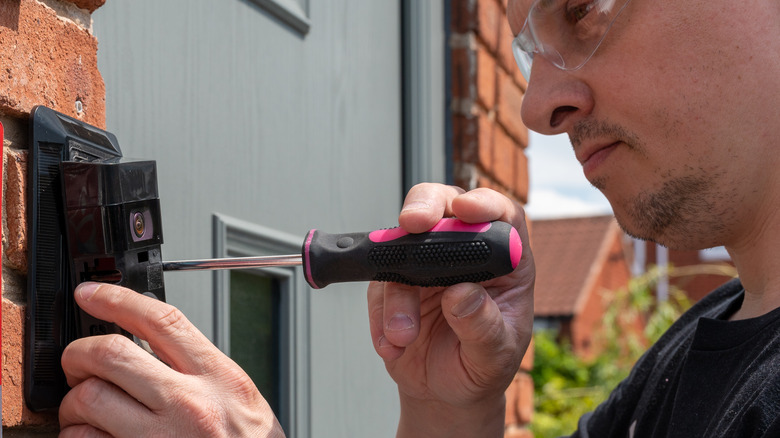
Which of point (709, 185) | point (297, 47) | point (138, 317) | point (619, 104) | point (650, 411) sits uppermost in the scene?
point (297, 47)

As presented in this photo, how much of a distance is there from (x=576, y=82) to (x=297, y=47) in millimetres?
462

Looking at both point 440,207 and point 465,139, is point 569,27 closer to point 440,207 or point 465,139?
point 440,207

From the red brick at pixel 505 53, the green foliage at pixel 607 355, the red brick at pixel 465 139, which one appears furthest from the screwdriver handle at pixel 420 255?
the green foliage at pixel 607 355

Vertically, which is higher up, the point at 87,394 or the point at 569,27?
the point at 569,27

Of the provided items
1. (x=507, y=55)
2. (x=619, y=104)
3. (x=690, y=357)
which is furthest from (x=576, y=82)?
(x=507, y=55)

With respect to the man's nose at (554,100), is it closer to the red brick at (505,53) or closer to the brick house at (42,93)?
the brick house at (42,93)

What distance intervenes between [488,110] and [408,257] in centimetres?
111

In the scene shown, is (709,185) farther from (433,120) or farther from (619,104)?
(433,120)

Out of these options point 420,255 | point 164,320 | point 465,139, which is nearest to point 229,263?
point 164,320

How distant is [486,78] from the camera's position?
1847mm

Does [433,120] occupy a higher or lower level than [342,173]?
higher

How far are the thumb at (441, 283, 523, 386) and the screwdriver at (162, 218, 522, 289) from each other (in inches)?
1.6

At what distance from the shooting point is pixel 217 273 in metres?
1.14

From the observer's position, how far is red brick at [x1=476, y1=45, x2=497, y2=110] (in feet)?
5.93
